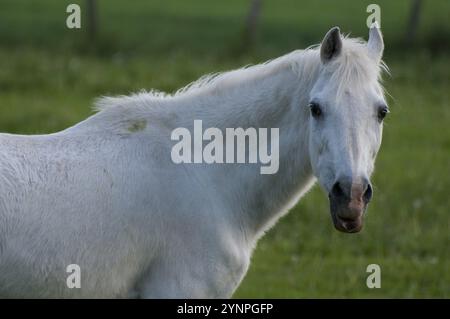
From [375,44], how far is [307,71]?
41 centimetres

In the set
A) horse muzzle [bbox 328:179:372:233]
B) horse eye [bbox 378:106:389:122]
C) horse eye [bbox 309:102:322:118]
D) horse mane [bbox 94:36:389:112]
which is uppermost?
horse mane [bbox 94:36:389:112]

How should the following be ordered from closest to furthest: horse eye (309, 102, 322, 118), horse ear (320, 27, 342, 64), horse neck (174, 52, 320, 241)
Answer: horse eye (309, 102, 322, 118) < horse ear (320, 27, 342, 64) < horse neck (174, 52, 320, 241)

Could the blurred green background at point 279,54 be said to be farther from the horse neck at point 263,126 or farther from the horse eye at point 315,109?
the horse eye at point 315,109

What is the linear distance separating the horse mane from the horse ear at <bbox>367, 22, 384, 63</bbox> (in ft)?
0.12

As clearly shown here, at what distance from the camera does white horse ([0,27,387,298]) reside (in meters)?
4.86

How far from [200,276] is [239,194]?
574 mm

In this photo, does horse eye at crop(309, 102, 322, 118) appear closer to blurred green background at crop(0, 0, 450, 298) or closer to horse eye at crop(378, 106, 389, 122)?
horse eye at crop(378, 106, 389, 122)

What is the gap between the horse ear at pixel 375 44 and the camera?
17.2 feet

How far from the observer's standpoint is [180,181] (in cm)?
534

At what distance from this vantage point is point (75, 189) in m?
5.06

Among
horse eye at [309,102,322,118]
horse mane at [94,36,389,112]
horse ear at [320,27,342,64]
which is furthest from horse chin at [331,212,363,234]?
horse ear at [320,27,342,64]
